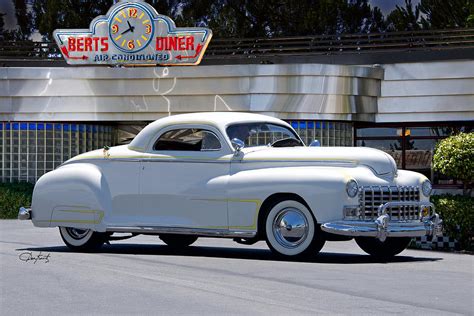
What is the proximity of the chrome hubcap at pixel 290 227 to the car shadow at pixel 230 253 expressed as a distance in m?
0.22

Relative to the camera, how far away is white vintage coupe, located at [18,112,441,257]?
40.0ft

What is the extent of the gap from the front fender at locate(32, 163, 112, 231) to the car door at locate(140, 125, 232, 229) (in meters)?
0.63

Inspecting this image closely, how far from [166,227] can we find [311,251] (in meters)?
2.03

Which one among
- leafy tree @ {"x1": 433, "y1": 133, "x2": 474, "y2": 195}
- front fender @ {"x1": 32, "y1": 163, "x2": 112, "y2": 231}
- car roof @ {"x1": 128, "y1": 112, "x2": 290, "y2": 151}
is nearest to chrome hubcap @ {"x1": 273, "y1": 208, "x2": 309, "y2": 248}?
car roof @ {"x1": 128, "y1": 112, "x2": 290, "y2": 151}

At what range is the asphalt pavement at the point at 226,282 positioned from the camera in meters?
8.48

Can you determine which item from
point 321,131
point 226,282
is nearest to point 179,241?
point 226,282

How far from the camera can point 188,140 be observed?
13453mm

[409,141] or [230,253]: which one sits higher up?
[409,141]

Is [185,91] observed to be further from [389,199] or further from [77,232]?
[389,199]

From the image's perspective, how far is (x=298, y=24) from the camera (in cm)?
3809

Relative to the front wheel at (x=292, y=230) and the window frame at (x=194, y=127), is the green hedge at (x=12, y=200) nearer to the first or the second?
the window frame at (x=194, y=127)

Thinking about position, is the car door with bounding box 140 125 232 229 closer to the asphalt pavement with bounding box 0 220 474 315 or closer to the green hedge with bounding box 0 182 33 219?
the asphalt pavement with bounding box 0 220 474 315

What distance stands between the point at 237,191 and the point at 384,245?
2.21m

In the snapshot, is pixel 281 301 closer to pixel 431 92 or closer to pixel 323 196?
pixel 323 196
